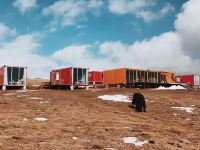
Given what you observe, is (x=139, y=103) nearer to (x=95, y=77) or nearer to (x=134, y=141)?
(x=134, y=141)

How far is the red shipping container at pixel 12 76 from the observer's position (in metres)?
45.8

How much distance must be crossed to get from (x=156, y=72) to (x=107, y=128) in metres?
48.3

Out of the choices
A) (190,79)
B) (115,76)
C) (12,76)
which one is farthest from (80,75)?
(190,79)

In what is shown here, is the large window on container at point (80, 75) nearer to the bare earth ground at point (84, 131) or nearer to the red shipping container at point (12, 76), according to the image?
the red shipping container at point (12, 76)

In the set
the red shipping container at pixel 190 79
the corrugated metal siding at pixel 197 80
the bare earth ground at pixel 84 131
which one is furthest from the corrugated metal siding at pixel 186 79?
the bare earth ground at pixel 84 131

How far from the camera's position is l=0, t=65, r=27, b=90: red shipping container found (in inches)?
Result: 1805

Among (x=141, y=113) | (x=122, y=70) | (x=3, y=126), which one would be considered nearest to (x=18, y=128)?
(x=3, y=126)

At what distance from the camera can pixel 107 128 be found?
14703mm

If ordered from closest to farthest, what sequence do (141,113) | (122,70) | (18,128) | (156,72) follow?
(18,128) < (141,113) < (122,70) < (156,72)

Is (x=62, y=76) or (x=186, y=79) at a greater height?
(x=186, y=79)

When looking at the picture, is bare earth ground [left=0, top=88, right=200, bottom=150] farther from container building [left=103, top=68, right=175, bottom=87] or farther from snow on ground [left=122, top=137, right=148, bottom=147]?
container building [left=103, top=68, right=175, bottom=87]

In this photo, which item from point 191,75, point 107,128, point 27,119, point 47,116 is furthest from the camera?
point 191,75

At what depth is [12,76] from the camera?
4675 centimetres

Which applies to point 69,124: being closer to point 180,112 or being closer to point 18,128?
point 18,128
